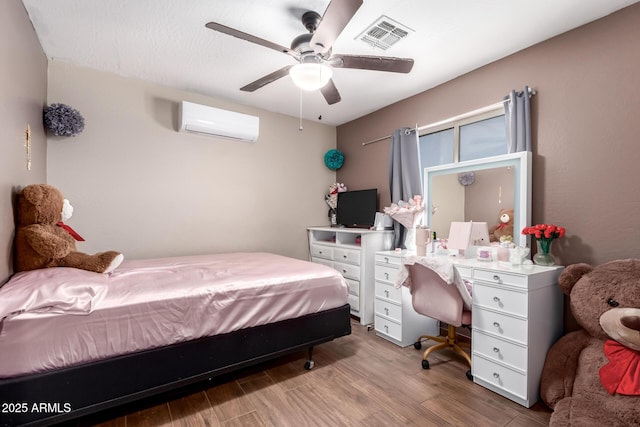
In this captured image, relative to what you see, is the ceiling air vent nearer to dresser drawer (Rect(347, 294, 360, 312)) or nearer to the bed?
the bed

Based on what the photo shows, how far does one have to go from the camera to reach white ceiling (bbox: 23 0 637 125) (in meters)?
1.89

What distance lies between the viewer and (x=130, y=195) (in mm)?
2922

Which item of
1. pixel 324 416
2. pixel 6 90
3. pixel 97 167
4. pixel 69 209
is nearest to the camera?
pixel 6 90

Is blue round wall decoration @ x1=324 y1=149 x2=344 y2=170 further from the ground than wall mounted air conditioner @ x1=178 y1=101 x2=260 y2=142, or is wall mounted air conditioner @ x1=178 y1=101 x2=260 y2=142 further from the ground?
wall mounted air conditioner @ x1=178 y1=101 x2=260 y2=142

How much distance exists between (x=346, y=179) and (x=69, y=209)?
3118 mm

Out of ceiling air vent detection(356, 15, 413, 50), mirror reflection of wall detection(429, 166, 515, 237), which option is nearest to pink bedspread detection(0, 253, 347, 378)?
mirror reflection of wall detection(429, 166, 515, 237)

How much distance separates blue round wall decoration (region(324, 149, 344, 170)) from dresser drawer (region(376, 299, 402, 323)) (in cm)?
211

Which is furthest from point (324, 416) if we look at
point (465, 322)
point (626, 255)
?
point (626, 255)

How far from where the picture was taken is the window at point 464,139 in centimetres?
258

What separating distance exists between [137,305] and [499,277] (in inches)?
87.9

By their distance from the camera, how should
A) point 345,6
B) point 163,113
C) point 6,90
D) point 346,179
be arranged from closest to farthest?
point 345,6, point 6,90, point 163,113, point 346,179

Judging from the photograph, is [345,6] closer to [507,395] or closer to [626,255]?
[626,255]

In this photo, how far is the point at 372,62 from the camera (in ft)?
6.51

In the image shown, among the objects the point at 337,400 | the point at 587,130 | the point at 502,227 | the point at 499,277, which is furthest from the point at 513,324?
the point at 587,130
